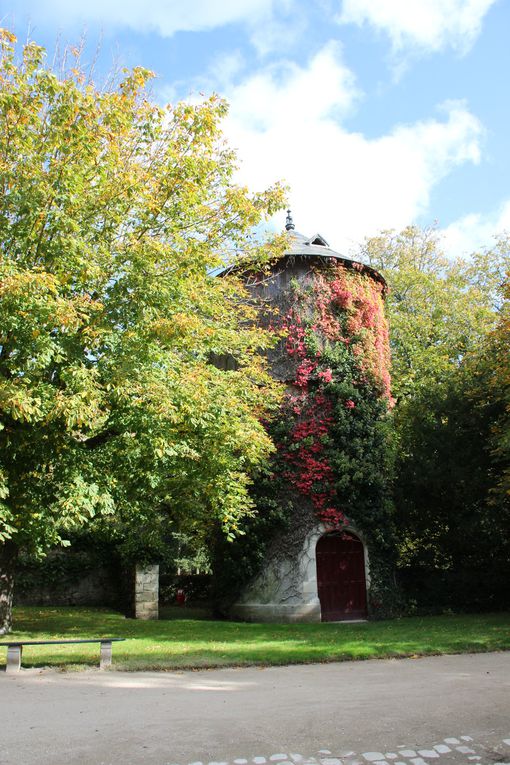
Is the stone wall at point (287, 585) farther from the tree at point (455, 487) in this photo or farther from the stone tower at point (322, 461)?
the tree at point (455, 487)

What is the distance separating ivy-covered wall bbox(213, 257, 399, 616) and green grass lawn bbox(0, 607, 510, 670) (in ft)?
6.35

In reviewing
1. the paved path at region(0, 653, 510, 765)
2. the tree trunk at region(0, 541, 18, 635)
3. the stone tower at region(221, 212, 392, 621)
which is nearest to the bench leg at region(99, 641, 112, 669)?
the paved path at region(0, 653, 510, 765)

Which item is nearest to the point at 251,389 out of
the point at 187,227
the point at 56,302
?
the point at 187,227

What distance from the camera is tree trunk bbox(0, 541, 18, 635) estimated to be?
1336 cm

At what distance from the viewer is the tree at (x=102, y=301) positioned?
1017 cm

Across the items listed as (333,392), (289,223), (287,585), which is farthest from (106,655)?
(289,223)

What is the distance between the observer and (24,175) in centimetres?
1030

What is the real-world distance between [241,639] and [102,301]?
7.39 meters

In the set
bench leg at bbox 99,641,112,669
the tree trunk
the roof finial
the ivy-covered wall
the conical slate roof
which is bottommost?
bench leg at bbox 99,641,112,669

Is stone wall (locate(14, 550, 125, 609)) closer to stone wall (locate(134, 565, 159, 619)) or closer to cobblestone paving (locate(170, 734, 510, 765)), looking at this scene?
stone wall (locate(134, 565, 159, 619))

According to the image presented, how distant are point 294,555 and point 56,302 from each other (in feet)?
35.7

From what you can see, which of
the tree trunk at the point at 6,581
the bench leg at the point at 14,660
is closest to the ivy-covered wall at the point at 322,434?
the tree trunk at the point at 6,581

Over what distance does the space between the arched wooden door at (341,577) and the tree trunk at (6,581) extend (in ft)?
27.4

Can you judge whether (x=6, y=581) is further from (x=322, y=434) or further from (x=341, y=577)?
(x=341, y=577)
